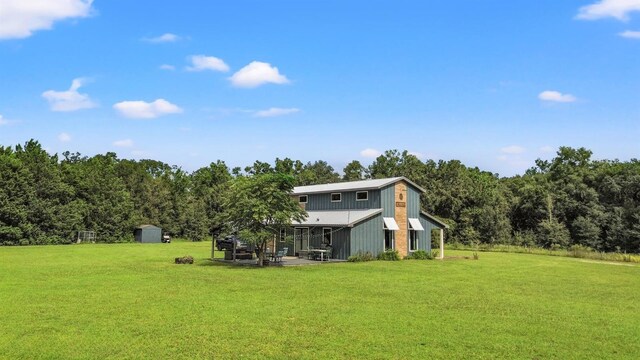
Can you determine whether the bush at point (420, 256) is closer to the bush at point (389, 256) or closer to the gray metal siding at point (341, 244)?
the bush at point (389, 256)

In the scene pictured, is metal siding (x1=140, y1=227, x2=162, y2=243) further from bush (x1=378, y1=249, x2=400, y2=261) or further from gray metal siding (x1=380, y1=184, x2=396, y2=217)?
bush (x1=378, y1=249, x2=400, y2=261)

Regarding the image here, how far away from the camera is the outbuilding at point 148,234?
58.1 meters

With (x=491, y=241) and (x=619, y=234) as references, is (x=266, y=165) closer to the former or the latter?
(x=491, y=241)

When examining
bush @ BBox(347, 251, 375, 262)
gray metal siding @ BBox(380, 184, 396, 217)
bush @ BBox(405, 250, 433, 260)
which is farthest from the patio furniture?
bush @ BBox(405, 250, 433, 260)

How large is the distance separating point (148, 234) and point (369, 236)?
37.3m

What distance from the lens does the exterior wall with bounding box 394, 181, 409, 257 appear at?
33.2 metres

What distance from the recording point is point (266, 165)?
8288 cm

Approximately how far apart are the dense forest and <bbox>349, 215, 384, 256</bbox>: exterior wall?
17239mm

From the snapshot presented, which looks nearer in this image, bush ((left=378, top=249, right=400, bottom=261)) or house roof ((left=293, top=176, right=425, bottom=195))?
bush ((left=378, top=249, right=400, bottom=261))

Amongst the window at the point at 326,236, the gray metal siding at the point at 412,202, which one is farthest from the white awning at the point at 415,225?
the window at the point at 326,236

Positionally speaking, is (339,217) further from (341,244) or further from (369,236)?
(369,236)

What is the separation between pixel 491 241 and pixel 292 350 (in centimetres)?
4892

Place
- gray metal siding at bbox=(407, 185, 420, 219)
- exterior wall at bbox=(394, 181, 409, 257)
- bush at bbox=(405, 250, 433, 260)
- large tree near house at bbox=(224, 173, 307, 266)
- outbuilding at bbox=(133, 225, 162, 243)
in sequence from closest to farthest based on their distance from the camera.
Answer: large tree near house at bbox=(224, 173, 307, 266) → bush at bbox=(405, 250, 433, 260) → exterior wall at bbox=(394, 181, 409, 257) → gray metal siding at bbox=(407, 185, 420, 219) → outbuilding at bbox=(133, 225, 162, 243)

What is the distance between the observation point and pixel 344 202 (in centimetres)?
3488
